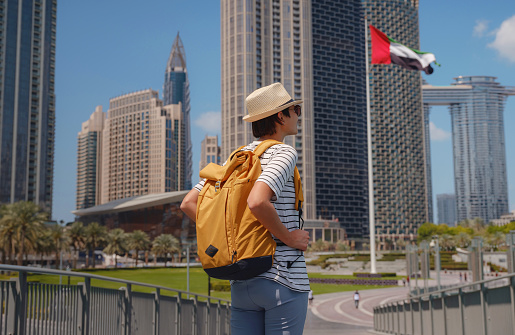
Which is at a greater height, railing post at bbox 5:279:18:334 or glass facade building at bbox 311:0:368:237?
glass facade building at bbox 311:0:368:237

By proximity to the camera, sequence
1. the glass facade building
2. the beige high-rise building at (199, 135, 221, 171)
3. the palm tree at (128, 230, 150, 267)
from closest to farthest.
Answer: the palm tree at (128, 230, 150, 267) → the glass facade building → the beige high-rise building at (199, 135, 221, 171)

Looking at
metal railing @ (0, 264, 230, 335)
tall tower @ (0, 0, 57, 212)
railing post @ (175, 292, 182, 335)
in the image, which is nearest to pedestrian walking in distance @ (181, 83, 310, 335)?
metal railing @ (0, 264, 230, 335)

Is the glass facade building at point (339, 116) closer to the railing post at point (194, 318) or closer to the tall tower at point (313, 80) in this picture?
the tall tower at point (313, 80)

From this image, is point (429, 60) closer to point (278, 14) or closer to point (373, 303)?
point (373, 303)

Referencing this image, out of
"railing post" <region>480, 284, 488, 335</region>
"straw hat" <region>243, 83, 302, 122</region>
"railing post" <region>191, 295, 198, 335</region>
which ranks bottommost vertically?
"railing post" <region>191, 295, 198, 335</region>

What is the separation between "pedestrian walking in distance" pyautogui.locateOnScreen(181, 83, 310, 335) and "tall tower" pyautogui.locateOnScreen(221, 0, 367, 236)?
108396 millimetres

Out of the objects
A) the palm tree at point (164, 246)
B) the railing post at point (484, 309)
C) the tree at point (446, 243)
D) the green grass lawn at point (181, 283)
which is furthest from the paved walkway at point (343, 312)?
the tree at point (446, 243)

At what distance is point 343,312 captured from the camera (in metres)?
33.5

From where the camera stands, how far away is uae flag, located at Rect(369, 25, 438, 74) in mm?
31281

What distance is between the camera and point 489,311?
6.24m

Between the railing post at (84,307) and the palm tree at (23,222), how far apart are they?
2007 inches

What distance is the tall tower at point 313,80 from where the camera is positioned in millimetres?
117000

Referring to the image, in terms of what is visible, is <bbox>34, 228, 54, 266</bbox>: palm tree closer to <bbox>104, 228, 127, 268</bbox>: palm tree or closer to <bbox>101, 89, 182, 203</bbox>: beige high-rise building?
<bbox>104, 228, 127, 268</bbox>: palm tree

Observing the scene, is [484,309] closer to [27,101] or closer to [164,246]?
[164,246]
